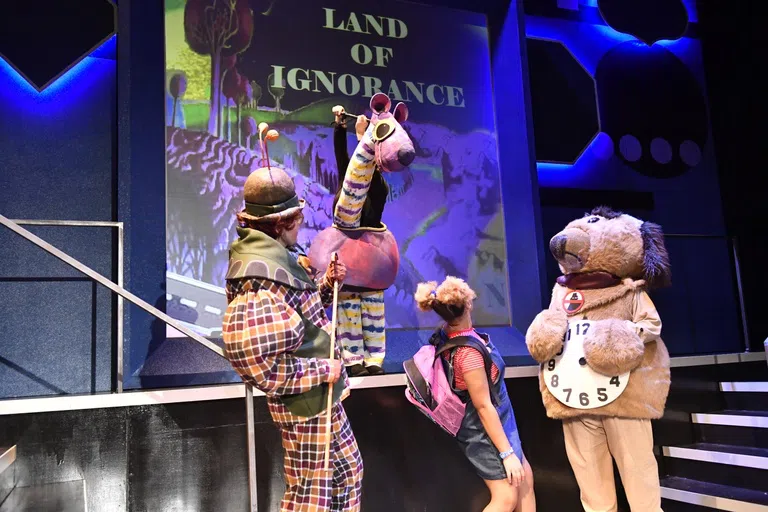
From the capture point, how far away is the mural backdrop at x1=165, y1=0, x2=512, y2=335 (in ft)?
12.3

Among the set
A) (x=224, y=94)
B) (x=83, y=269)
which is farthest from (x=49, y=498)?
(x=224, y=94)

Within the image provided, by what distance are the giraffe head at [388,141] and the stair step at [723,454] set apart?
7.70ft

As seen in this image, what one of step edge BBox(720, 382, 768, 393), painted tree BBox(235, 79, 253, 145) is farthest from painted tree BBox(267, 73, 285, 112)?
step edge BBox(720, 382, 768, 393)

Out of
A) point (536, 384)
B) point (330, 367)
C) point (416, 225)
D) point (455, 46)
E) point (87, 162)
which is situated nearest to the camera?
point (330, 367)

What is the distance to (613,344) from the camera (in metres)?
3.10

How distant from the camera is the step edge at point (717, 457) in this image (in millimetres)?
3447

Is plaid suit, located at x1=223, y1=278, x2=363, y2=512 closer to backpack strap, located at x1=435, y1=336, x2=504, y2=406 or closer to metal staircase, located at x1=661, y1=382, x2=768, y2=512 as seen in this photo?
backpack strap, located at x1=435, y1=336, x2=504, y2=406

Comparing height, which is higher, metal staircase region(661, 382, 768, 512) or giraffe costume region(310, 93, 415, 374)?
giraffe costume region(310, 93, 415, 374)

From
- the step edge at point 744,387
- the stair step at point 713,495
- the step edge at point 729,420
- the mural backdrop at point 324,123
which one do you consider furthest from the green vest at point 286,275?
the step edge at point 744,387

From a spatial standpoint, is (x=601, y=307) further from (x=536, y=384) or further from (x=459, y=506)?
(x=459, y=506)

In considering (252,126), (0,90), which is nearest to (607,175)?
(252,126)

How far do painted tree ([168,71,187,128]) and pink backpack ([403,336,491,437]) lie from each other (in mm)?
1951

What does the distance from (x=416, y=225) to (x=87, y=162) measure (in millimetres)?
2023

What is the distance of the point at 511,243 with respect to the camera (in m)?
4.57
